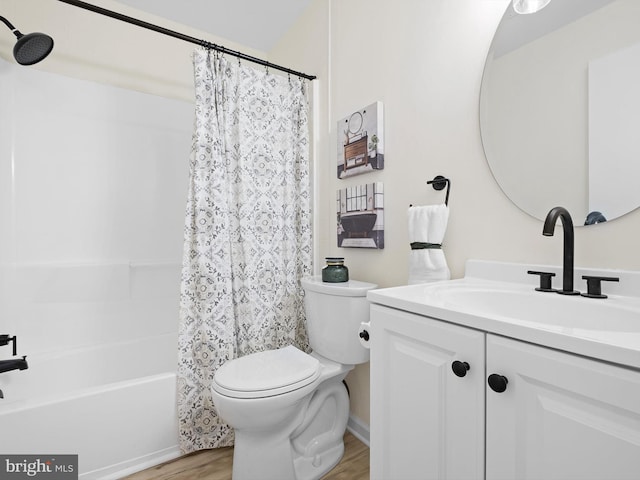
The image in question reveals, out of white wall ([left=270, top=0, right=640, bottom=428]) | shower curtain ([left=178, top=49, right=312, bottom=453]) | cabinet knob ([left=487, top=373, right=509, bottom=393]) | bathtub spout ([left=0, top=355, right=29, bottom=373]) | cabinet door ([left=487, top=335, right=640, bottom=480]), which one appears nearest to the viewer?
cabinet door ([left=487, top=335, right=640, bottom=480])

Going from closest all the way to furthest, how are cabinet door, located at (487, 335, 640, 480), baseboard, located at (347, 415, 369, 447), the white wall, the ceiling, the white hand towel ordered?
cabinet door, located at (487, 335, 640, 480) < the white wall < the white hand towel < baseboard, located at (347, 415, 369, 447) < the ceiling

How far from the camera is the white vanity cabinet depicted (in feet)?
1.59

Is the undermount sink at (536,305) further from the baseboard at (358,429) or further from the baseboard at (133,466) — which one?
the baseboard at (133,466)

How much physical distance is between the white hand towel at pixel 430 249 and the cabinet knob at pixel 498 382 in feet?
1.86

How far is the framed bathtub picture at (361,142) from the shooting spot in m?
1.52

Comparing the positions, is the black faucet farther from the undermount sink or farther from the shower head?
the shower head

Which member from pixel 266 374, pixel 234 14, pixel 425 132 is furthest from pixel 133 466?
pixel 234 14

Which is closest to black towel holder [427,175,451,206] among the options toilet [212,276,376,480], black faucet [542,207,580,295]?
black faucet [542,207,580,295]

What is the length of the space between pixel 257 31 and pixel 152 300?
209cm

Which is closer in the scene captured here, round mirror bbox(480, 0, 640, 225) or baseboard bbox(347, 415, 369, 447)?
round mirror bbox(480, 0, 640, 225)

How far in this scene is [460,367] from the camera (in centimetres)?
66

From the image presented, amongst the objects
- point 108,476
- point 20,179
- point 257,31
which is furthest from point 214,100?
point 108,476

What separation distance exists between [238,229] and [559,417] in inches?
57.6

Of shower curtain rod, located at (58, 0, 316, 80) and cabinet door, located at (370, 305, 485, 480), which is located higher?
shower curtain rod, located at (58, 0, 316, 80)
